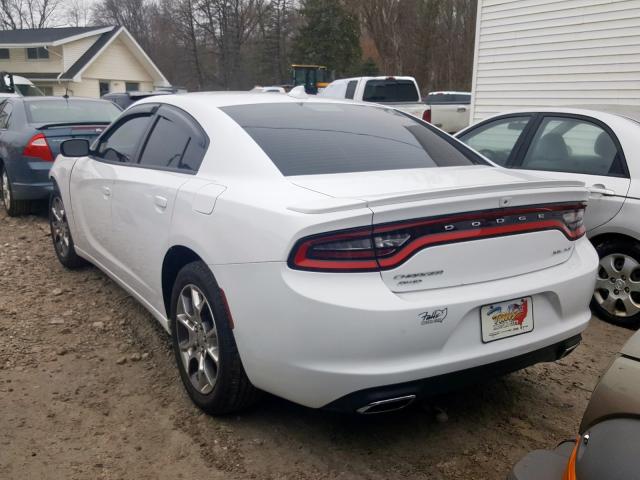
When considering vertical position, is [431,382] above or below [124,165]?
below

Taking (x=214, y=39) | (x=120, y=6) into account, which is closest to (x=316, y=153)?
(x=214, y=39)

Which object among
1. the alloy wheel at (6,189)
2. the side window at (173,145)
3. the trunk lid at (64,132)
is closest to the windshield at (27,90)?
the alloy wheel at (6,189)

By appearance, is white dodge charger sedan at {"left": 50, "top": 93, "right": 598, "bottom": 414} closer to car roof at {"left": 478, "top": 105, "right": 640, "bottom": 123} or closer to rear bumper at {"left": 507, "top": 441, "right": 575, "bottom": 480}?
rear bumper at {"left": 507, "top": 441, "right": 575, "bottom": 480}

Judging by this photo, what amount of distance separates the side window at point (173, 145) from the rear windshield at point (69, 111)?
474cm

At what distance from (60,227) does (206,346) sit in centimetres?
311

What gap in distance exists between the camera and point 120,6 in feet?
212

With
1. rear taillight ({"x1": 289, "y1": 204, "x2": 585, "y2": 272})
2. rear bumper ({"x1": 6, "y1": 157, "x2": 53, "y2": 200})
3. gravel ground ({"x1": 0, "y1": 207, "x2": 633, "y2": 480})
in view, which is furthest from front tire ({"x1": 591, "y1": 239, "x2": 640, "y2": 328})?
rear bumper ({"x1": 6, "y1": 157, "x2": 53, "y2": 200})

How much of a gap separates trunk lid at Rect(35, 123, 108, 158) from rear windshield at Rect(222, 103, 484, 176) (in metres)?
4.78

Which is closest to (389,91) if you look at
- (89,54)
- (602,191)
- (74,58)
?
(602,191)

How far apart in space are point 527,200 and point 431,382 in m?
0.91

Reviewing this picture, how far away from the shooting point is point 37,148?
24.3 ft

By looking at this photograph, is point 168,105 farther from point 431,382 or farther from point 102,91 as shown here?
point 102,91

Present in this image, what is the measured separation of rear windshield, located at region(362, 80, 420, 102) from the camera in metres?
15.1

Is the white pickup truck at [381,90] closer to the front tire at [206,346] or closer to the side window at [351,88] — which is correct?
the side window at [351,88]
